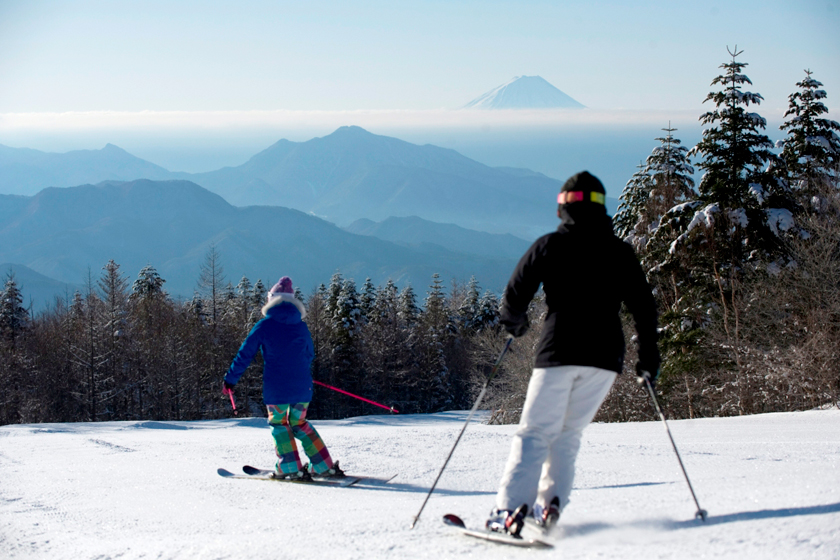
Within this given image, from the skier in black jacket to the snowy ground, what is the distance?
292 millimetres

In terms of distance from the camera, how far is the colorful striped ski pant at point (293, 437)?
18.7 ft

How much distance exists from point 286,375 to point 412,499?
62.1 inches

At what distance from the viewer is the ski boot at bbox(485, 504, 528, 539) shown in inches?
123

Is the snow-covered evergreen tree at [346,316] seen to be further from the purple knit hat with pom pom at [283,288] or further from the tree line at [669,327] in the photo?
the purple knit hat with pom pom at [283,288]

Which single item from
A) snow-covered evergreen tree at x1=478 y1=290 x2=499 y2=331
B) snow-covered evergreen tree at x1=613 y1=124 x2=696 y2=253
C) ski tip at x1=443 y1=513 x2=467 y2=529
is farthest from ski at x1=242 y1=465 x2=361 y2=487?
snow-covered evergreen tree at x1=478 y1=290 x2=499 y2=331

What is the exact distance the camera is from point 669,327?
2519cm

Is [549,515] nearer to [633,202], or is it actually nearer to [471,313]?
[633,202]

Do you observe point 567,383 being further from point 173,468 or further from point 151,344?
point 151,344

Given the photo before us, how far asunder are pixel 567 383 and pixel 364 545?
4.42ft

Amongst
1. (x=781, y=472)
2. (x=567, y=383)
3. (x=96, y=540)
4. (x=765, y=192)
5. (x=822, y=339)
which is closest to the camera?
(x=567, y=383)

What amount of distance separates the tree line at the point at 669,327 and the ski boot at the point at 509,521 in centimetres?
976

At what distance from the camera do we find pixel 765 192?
70.1 feet

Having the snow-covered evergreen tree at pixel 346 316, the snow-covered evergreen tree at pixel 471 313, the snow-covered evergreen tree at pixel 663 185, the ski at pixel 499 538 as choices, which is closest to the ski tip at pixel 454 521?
the ski at pixel 499 538

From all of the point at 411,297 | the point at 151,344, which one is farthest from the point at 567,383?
the point at 411,297
